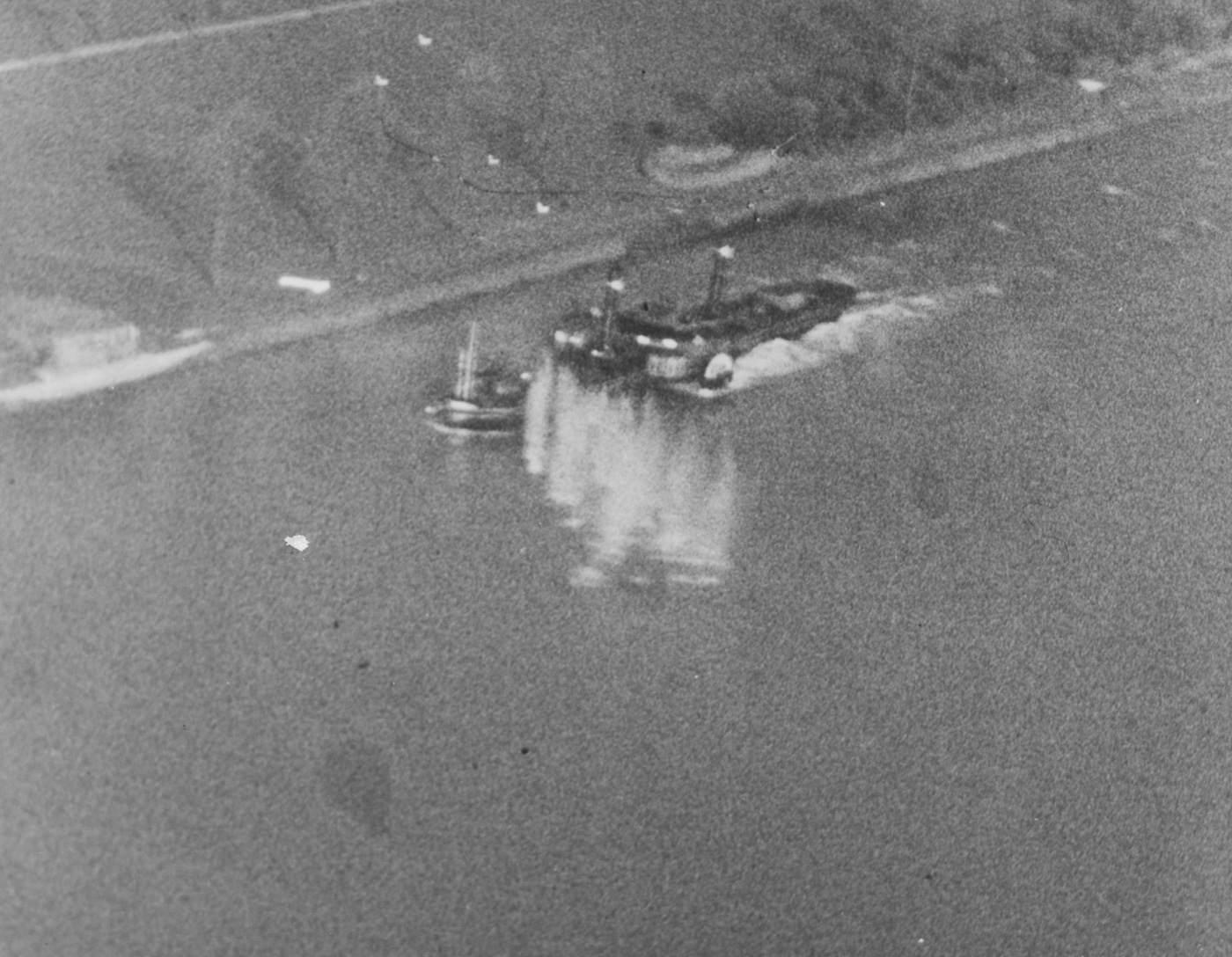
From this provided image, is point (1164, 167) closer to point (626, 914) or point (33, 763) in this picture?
point (626, 914)

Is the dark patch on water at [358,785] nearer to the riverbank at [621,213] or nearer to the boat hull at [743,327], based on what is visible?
the riverbank at [621,213]

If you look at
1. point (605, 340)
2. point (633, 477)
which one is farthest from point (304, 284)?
point (633, 477)

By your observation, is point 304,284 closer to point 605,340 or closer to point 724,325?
point 605,340

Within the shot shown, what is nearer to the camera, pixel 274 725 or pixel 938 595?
pixel 274 725

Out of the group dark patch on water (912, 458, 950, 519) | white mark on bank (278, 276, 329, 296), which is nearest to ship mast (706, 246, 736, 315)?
dark patch on water (912, 458, 950, 519)

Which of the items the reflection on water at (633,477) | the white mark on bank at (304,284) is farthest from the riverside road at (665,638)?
the white mark on bank at (304,284)

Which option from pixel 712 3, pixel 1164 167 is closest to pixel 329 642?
pixel 712 3

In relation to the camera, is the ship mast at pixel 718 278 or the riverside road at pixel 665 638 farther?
the ship mast at pixel 718 278
